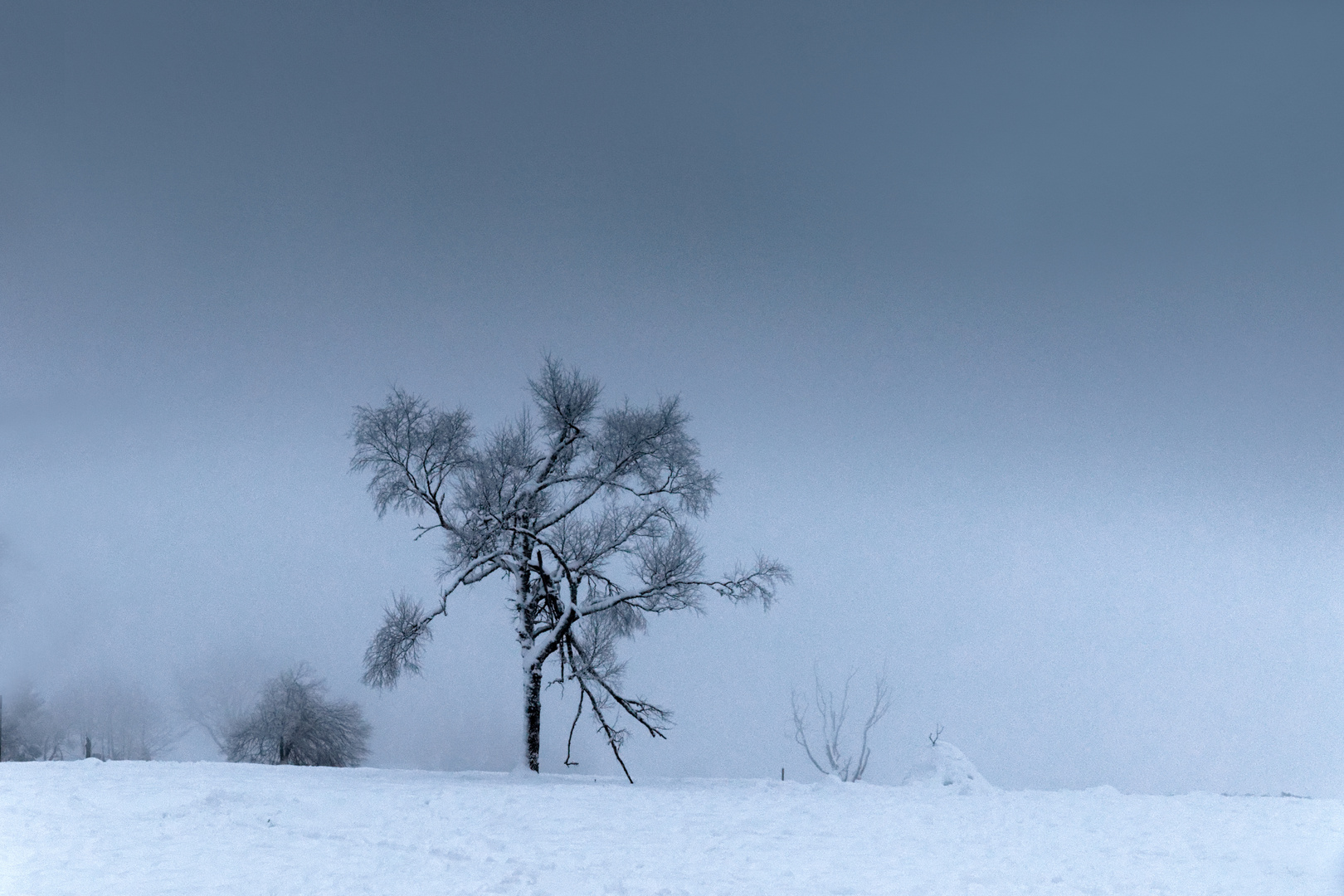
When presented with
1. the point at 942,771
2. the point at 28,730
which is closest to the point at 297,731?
the point at 28,730

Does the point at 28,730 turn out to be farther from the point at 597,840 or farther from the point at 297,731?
the point at 597,840

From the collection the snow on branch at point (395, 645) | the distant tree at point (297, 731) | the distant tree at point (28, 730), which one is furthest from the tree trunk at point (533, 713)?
the distant tree at point (28, 730)

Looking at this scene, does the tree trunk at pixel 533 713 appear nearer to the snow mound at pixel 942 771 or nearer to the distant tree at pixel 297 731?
the snow mound at pixel 942 771

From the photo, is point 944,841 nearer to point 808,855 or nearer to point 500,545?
point 808,855

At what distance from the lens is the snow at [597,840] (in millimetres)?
7324

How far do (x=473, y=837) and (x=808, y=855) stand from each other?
10.7 ft

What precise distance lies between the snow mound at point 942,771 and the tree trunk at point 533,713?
22.5 ft

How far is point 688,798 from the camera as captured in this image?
1279 centimetres

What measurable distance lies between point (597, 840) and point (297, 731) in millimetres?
21765

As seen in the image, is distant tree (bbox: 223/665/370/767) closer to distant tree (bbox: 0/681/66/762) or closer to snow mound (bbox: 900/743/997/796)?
distant tree (bbox: 0/681/66/762)

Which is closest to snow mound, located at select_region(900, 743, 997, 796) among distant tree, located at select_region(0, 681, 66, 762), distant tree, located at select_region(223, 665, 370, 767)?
distant tree, located at select_region(223, 665, 370, 767)

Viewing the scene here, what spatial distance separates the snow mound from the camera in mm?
16141

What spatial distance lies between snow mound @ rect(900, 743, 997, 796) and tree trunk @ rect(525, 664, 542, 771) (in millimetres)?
6851

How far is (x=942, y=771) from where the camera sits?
670 inches
